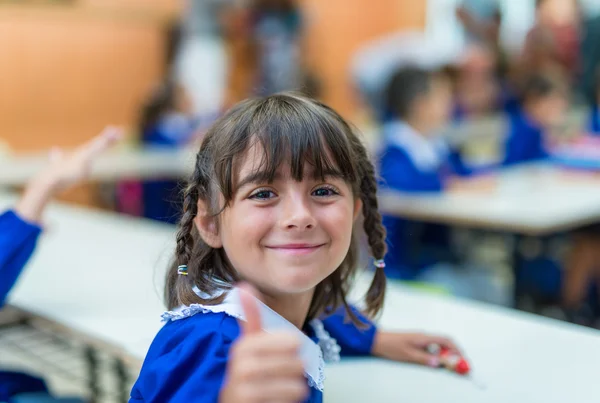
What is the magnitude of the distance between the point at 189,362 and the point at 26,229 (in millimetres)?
643

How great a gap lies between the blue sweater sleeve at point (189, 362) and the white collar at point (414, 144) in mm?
1868

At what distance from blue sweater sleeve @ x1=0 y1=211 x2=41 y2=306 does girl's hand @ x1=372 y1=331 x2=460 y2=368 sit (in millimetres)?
609

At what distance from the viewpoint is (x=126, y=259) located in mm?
1712

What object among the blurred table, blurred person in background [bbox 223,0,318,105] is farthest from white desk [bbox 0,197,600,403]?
blurred person in background [bbox 223,0,318,105]

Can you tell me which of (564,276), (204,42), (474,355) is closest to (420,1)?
(204,42)

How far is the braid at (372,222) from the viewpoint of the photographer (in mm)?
917

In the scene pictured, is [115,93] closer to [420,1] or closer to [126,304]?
[420,1]

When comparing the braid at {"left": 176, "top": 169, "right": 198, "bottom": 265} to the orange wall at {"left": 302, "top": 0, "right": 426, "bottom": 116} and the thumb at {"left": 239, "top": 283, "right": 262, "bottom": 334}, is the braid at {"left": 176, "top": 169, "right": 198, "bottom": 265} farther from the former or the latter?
the orange wall at {"left": 302, "top": 0, "right": 426, "bottom": 116}

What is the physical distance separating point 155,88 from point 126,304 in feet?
13.9

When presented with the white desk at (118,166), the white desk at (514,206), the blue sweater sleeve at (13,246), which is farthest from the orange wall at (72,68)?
the blue sweater sleeve at (13,246)

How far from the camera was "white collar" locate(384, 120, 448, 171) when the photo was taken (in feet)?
8.40

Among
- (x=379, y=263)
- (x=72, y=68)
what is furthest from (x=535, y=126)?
(x=72, y=68)

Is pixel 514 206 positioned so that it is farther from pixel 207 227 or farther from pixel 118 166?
pixel 118 166

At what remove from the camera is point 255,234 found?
777 millimetres
